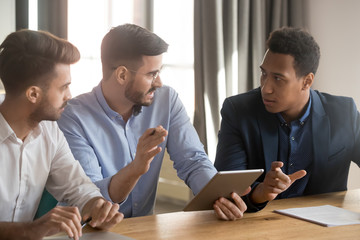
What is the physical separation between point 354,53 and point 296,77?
5.14 feet

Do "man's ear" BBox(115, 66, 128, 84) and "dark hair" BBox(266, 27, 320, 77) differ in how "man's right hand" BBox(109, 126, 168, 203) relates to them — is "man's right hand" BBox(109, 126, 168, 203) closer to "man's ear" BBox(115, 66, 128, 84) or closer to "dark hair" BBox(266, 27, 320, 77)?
"man's ear" BBox(115, 66, 128, 84)

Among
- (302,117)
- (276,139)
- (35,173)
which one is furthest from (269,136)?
(35,173)

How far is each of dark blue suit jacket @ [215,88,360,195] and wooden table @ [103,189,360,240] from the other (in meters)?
0.48

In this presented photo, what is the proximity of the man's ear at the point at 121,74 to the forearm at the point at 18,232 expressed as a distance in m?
1.05

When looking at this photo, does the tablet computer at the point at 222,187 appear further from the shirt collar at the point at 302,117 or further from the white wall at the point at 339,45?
the white wall at the point at 339,45

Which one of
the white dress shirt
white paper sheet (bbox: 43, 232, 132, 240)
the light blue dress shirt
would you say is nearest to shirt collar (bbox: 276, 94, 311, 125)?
the light blue dress shirt

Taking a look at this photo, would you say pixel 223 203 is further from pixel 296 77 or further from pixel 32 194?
pixel 296 77

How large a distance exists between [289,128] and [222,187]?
2.45 feet

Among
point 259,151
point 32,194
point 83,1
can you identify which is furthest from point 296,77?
point 83,1

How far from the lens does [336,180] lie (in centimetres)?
255

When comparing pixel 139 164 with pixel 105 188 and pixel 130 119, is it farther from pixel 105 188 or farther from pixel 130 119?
pixel 130 119

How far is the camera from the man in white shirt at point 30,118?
1749 millimetres

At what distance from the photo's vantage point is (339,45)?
4004mm

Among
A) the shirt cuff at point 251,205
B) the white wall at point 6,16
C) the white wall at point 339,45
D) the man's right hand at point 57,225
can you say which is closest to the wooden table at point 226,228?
the shirt cuff at point 251,205
